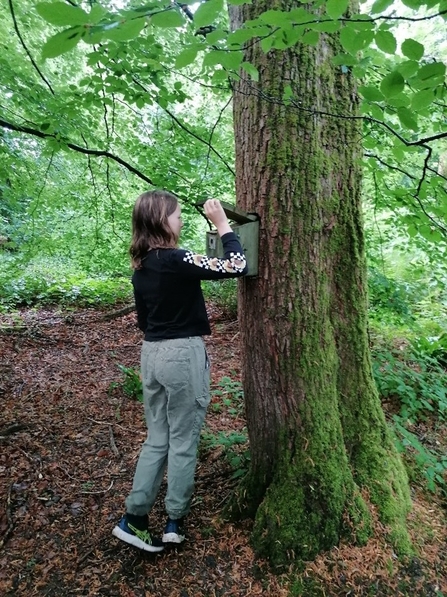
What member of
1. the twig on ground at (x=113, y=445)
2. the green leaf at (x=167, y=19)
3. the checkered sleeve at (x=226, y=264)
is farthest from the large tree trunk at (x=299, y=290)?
the twig on ground at (x=113, y=445)

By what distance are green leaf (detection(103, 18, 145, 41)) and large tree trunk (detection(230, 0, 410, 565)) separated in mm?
1039

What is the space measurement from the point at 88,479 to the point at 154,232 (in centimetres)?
198

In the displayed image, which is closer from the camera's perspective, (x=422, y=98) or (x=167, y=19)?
(x=167, y=19)

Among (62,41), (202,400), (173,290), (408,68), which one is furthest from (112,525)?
(408,68)

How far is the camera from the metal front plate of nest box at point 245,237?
210 cm

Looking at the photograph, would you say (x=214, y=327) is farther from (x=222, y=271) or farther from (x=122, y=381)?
(x=222, y=271)

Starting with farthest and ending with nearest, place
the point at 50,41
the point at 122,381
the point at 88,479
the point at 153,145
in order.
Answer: the point at 153,145 < the point at 122,381 < the point at 88,479 < the point at 50,41

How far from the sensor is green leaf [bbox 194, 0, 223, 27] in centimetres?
125

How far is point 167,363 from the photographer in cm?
221

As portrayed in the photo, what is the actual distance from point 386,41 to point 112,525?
9.40 feet

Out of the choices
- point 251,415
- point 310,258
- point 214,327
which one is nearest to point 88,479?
point 251,415

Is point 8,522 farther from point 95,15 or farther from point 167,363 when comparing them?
point 95,15

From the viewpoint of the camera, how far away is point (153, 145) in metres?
5.35

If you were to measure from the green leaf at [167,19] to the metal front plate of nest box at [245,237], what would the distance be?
0.91 metres
